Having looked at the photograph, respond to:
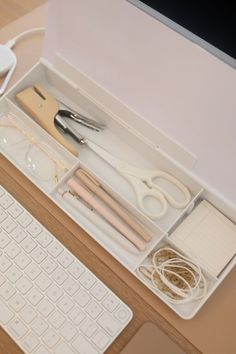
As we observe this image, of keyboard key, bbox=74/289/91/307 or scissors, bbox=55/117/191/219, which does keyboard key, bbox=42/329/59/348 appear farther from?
scissors, bbox=55/117/191/219

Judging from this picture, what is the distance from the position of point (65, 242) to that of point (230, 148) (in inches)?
11.2

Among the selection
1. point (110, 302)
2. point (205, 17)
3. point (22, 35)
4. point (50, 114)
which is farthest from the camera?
point (22, 35)

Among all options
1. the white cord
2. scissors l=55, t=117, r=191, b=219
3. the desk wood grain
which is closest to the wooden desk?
the desk wood grain

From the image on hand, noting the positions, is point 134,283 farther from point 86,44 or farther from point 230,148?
point 86,44

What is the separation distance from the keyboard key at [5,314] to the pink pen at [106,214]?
0.19 metres

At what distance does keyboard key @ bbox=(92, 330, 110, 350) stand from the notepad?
0.55 feet

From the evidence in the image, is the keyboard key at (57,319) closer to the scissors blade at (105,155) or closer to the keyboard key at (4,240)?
the keyboard key at (4,240)

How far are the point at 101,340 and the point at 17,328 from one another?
0.12 metres

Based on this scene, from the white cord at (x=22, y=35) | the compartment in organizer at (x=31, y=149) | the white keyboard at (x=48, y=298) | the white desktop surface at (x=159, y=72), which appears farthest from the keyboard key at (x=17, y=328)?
the white cord at (x=22, y=35)

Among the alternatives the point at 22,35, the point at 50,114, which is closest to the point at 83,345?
the point at 50,114

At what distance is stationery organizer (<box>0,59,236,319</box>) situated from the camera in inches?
23.8

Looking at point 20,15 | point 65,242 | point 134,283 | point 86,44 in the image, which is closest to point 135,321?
point 134,283

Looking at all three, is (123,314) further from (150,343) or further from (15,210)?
(15,210)

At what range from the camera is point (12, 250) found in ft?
1.95
